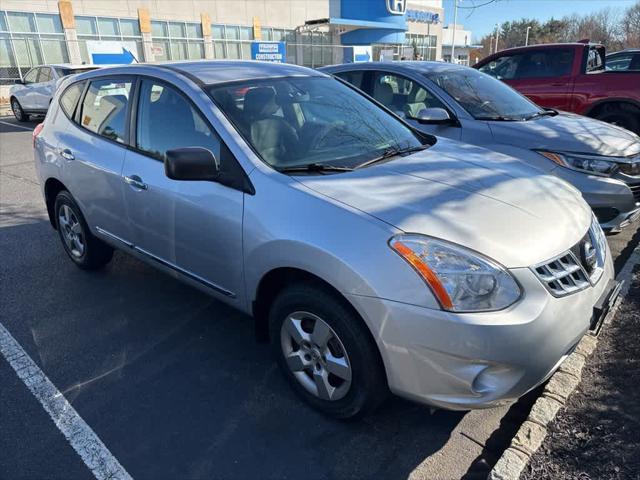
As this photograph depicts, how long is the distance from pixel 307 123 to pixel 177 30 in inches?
1111

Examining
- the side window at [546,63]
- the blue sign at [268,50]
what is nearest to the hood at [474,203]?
the side window at [546,63]

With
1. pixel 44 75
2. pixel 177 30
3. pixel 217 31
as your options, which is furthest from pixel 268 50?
pixel 44 75

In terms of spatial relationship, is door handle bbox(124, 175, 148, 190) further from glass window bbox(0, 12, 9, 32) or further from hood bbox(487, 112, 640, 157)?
glass window bbox(0, 12, 9, 32)

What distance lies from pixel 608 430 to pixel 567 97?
6696mm

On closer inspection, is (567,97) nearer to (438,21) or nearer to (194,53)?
(194,53)

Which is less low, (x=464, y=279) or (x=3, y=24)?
(x=3, y=24)

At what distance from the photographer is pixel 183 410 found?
9.04ft

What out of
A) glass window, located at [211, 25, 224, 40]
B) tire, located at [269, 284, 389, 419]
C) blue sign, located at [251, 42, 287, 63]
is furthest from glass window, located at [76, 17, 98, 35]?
tire, located at [269, 284, 389, 419]

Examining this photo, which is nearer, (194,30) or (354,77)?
(354,77)

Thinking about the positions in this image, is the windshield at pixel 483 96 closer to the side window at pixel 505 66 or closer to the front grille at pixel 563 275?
the front grille at pixel 563 275

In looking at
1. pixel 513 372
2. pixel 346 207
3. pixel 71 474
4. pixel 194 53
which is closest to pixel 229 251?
pixel 346 207

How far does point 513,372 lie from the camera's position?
214 cm

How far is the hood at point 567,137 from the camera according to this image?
4.49 m

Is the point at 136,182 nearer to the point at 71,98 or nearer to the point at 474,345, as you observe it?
the point at 71,98
